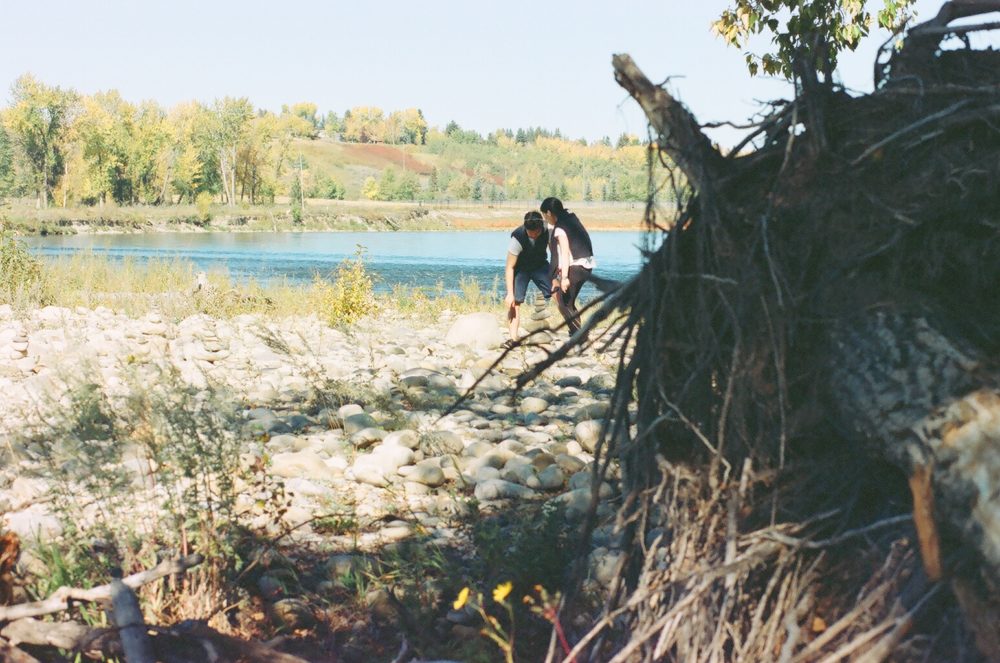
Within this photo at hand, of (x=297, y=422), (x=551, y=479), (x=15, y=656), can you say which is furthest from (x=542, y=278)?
(x=15, y=656)

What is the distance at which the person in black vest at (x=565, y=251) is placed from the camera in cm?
1034

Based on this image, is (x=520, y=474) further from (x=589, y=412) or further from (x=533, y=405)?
(x=533, y=405)

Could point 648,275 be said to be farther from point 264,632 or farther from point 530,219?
point 530,219

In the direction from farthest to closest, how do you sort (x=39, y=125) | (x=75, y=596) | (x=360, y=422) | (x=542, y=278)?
(x=39, y=125), (x=542, y=278), (x=360, y=422), (x=75, y=596)

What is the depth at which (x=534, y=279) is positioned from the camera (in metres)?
11.1

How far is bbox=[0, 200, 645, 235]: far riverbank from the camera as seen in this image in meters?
64.4

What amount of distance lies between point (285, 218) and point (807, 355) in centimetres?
7517

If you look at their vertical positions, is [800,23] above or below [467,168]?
below

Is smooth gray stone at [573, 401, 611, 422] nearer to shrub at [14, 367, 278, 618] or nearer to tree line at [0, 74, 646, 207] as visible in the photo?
shrub at [14, 367, 278, 618]

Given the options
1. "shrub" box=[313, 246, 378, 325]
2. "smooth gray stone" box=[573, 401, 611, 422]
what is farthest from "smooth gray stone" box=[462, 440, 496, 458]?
"shrub" box=[313, 246, 378, 325]

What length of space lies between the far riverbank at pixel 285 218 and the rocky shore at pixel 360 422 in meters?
50.0

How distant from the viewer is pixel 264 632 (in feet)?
13.7

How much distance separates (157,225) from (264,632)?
67.1 metres

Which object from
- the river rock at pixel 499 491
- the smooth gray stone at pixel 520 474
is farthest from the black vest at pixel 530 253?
the river rock at pixel 499 491
